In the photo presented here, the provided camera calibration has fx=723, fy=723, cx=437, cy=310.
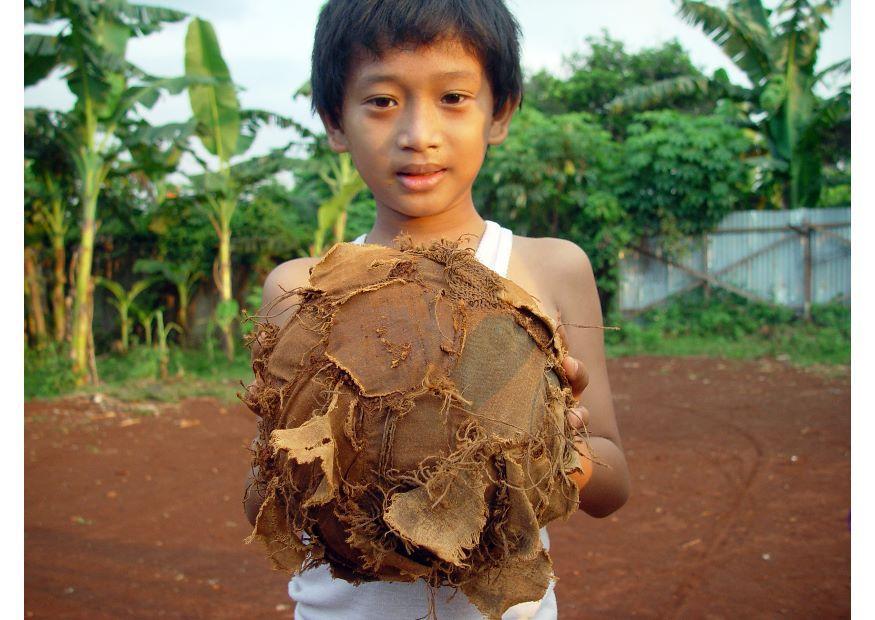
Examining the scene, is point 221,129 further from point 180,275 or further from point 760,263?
point 760,263

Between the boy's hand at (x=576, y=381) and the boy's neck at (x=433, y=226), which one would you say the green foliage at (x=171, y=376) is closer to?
the boy's neck at (x=433, y=226)

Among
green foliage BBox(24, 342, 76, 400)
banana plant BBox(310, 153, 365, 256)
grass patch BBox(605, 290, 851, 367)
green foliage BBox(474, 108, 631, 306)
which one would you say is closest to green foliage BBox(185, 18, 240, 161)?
banana plant BBox(310, 153, 365, 256)

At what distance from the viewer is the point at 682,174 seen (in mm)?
12320

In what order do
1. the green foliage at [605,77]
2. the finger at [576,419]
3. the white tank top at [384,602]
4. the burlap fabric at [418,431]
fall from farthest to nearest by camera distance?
the green foliage at [605,77], the white tank top at [384,602], the finger at [576,419], the burlap fabric at [418,431]

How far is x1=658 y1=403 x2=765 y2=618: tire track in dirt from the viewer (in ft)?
11.8

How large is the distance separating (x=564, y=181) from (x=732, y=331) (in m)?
3.91

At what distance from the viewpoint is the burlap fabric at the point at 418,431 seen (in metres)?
1.00

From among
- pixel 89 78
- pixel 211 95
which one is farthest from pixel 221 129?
pixel 89 78

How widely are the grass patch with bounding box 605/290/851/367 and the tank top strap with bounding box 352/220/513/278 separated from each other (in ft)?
31.1

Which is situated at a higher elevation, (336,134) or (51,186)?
(51,186)

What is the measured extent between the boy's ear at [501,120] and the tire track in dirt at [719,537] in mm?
2714

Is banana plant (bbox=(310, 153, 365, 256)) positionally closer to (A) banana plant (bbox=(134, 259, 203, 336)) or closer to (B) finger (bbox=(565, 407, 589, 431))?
(A) banana plant (bbox=(134, 259, 203, 336))

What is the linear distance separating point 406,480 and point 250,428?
640 centimetres

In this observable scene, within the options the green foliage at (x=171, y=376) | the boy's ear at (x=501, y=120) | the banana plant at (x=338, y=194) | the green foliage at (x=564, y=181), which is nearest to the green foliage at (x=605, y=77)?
the green foliage at (x=564, y=181)
